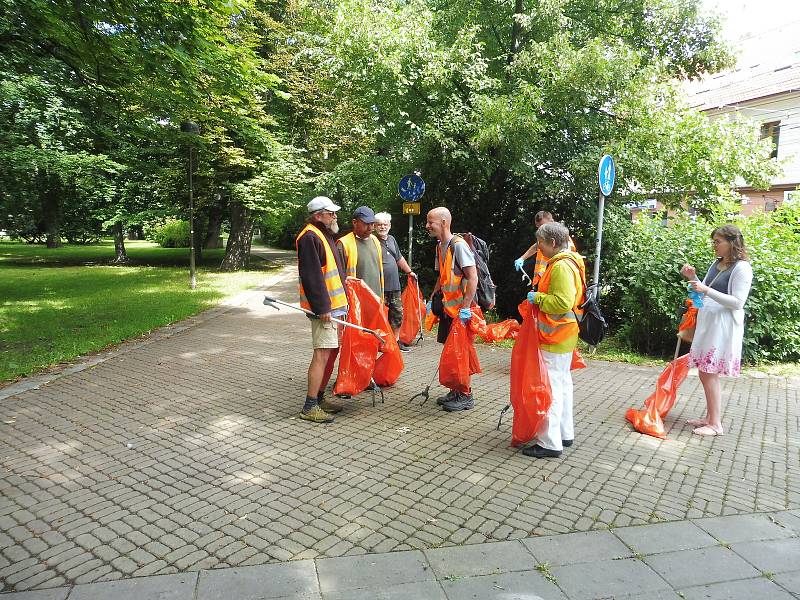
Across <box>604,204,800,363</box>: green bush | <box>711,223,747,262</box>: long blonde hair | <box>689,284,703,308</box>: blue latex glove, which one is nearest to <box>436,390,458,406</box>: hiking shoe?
<box>689,284,703,308</box>: blue latex glove

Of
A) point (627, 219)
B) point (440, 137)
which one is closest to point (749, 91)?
point (627, 219)

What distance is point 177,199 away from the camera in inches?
800

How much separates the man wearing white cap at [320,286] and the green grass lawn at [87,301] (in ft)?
13.0

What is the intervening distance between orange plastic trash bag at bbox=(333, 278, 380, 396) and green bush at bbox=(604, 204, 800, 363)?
15.5 feet

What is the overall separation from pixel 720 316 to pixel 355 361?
3.29 m

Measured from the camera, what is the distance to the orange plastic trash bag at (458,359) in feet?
17.1

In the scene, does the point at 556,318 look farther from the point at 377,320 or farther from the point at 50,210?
the point at 50,210

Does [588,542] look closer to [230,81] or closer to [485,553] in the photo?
[485,553]

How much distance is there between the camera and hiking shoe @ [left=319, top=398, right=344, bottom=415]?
17.5 ft

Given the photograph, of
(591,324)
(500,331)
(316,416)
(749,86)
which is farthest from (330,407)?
(749,86)

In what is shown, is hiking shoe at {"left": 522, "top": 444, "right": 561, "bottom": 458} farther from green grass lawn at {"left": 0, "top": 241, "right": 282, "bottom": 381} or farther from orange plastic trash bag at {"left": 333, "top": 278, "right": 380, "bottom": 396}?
green grass lawn at {"left": 0, "top": 241, "right": 282, "bottom": 381}

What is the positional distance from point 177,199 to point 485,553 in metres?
20.0

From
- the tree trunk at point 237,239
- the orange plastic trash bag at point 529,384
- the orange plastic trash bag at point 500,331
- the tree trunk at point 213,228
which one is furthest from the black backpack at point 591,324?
the tree trunk at point 213,228

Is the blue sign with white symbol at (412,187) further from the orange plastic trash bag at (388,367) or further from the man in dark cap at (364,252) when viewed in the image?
the orange plastic trash bag at (388,367)
